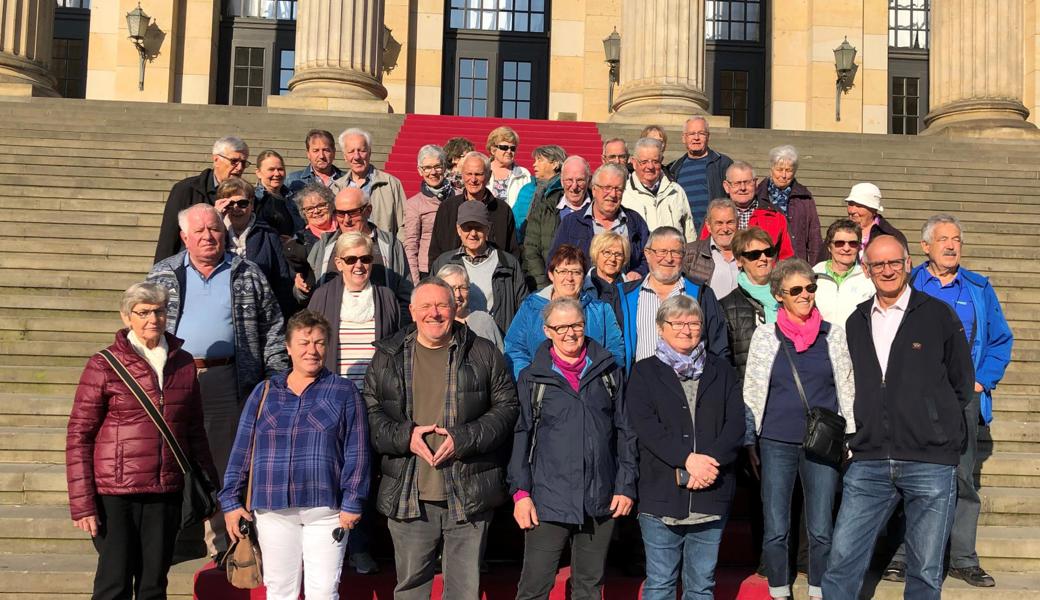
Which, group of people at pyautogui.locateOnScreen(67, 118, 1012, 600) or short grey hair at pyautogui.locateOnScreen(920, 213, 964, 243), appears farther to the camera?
short grey hair at pyautogui.locateOnScreen(920, 213, 964, 243)

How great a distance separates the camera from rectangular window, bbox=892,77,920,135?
1039 inches

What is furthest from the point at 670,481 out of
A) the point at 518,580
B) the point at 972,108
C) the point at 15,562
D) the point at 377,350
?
the point at 972,108

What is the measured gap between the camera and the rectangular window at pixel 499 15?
26.1 m

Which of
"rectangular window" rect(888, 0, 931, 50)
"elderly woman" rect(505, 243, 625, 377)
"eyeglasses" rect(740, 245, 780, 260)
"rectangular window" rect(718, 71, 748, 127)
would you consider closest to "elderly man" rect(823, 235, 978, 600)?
"eyeglasses" rect(740, 245, 780, 260)

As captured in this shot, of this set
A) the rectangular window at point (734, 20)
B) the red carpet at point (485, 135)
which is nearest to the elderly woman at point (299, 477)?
the red carpet at point (485, 135)

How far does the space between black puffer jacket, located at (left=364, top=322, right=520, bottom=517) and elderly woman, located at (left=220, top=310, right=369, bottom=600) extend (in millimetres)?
179

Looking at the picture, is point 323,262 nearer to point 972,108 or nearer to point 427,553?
point 427,553

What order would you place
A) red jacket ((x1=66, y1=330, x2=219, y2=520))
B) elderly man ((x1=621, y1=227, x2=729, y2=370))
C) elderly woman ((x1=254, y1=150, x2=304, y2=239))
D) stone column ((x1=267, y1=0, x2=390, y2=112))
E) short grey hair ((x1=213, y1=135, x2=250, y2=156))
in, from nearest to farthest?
red jacket ((x1=66, y1=330, x2=219, y2=520)) < elderly man ((x1=621, y1=227, x2=729, y2=370)) < short grey hair ((x1=213, y1=135, x2=250, y2=156)) < elderly woman ((x1=254, y1=150, x2=304, y2=239)) < stone column ((x1=267, y1=0, x2=390, y2=112))

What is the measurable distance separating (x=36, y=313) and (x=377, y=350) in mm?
4675

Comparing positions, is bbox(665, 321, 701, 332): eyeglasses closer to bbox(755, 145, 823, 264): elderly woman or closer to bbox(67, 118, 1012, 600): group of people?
bbox(67, 118, 1012, 600): group of people

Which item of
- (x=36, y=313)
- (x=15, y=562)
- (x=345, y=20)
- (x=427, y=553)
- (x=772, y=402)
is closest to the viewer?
(x=427, y=553)

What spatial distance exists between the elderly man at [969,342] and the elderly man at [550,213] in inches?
96.1

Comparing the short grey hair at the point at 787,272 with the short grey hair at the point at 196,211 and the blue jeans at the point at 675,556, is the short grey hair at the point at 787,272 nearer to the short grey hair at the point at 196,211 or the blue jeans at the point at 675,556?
the blue jeans at the point at 675,556

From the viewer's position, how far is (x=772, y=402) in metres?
5.93
